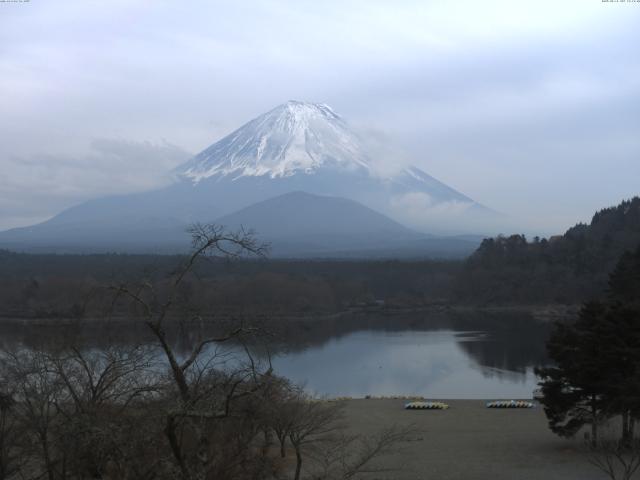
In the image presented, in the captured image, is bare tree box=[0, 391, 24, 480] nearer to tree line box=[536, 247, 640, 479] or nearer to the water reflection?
the water reflection

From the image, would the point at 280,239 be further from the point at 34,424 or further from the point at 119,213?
the point at 34,424

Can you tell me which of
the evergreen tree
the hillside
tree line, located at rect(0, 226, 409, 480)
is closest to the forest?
the hillside

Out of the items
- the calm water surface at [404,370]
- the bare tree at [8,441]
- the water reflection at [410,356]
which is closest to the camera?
the bare tree at [8,441]

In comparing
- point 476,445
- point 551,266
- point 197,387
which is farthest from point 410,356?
point 551,266

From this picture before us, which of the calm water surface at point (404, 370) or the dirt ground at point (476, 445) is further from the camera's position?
the calm water surface at point (404, 370)

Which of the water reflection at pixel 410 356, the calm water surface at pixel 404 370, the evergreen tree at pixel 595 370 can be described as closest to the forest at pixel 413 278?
the water reflection at pixel 410 356

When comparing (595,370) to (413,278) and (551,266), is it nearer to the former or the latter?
(551,266)

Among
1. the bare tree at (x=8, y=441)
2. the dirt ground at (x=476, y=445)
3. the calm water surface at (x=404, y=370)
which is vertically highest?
the bare tree at (x=8, y=441)

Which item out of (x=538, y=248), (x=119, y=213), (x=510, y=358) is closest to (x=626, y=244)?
(x=538, y=248)

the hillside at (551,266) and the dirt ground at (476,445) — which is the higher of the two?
the hillside at (551,266)

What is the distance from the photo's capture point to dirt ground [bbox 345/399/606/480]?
9805 mm

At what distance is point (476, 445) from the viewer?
1188 centimetres

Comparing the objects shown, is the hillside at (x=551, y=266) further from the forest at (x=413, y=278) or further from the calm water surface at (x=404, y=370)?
the calm water surface at (x=404, y=370)

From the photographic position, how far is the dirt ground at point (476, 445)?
9.80 metres
